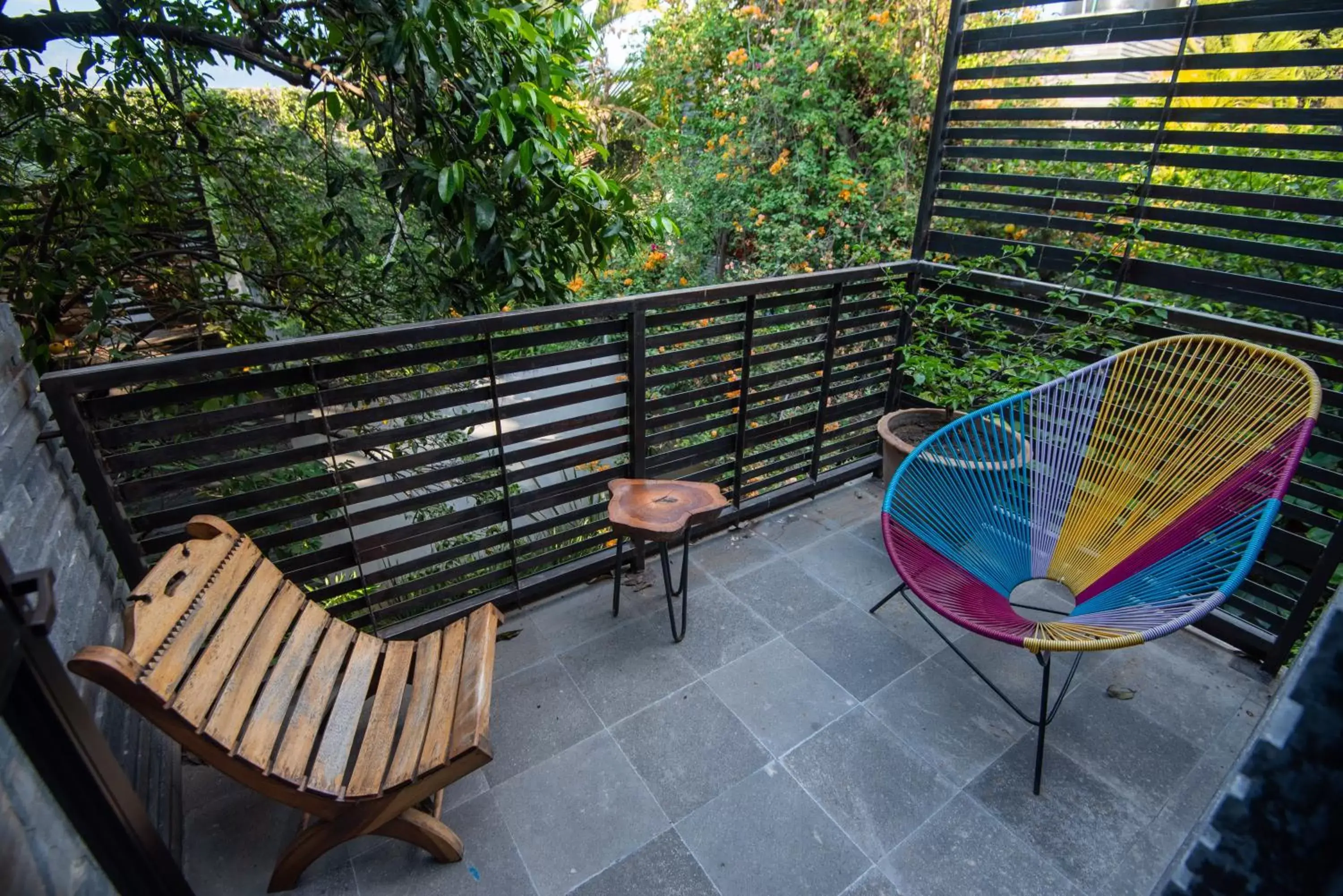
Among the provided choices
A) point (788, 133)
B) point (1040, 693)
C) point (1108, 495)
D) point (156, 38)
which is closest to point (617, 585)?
point (1040, 693)

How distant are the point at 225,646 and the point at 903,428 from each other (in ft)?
9.18

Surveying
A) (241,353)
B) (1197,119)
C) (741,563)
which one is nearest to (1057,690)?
(741,563)

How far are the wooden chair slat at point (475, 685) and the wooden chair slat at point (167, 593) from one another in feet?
2.03

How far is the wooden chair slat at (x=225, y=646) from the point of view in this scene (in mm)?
1277

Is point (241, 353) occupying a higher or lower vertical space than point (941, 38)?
lower

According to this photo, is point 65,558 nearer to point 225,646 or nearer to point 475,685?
point 225,646

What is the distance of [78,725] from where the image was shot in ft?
3.12

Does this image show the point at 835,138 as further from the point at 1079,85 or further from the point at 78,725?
the point at 78,725

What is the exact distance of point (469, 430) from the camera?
239cm

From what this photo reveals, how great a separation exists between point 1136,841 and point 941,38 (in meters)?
5.28

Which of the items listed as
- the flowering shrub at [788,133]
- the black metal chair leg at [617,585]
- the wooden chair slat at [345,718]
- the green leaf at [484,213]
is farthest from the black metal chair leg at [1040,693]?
the flowering shrub at [788,133]

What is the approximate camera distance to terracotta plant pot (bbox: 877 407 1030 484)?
2.93 meters

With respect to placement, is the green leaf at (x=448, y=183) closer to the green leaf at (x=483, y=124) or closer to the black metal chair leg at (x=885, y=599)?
the green leaf at (x=483, y=124)

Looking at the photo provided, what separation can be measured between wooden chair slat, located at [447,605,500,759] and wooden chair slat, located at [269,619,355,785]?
12.6 inches
